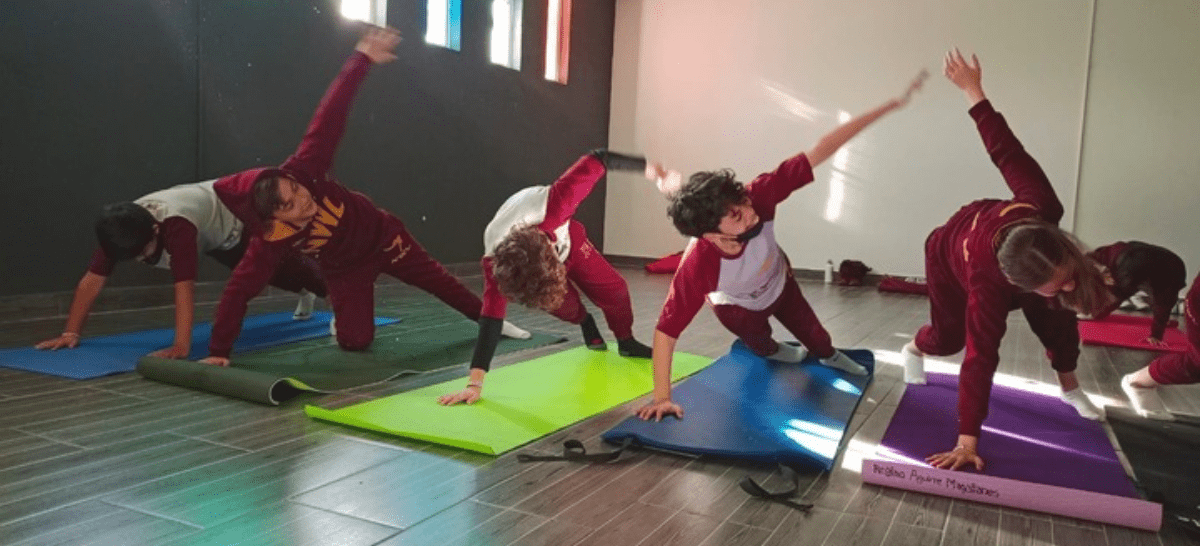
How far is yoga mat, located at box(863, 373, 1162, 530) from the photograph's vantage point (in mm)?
1877

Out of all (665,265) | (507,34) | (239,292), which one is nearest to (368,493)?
(239,292)

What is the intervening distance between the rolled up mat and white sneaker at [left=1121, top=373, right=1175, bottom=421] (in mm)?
2863

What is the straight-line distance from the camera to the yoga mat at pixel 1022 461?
73.9 inches

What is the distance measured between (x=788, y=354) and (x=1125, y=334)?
2698 millimetres

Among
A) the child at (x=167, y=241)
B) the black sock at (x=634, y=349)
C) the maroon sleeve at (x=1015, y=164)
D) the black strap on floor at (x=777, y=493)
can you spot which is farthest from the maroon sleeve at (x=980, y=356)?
the child at (x=167, y=241)

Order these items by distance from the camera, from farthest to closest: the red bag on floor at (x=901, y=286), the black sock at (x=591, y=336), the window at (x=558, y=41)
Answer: the window at (x=558, y=41) → the red bag on floor at (x=901, y=286) → the black sock at (x=591, y=336)

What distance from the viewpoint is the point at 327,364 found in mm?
3361

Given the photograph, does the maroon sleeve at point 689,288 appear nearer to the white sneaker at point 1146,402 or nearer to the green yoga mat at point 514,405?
the green yoga mat at point 514,405

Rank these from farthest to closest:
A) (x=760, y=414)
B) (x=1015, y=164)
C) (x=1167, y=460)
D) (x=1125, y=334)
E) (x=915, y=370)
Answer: (x=1125, y=334) → (x=915, y=370) → (x=760, y=414) → (x=1015, y=164) → (x=1167, y=460)

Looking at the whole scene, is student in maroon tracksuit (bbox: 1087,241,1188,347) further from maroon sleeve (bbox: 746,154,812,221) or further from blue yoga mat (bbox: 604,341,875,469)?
maroon sleeve (bbox: 746,154,812,221)

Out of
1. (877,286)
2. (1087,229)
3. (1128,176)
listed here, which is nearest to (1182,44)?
(1128,176)

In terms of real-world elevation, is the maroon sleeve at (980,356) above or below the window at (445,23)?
below

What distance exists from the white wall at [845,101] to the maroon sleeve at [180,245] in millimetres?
6309

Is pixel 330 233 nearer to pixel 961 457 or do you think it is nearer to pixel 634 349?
pixel 634 349
